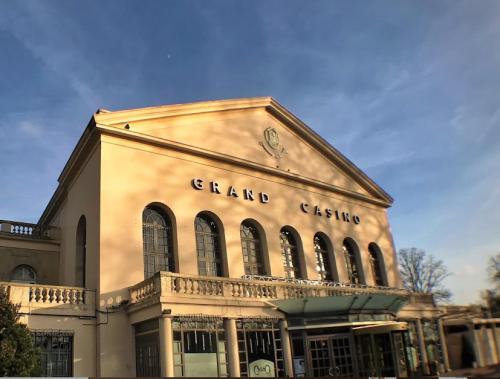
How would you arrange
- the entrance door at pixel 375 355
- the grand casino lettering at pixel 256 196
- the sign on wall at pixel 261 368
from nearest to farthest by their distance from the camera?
the sign on wall at pixel 261 368 → the entrance door at pixel 375 355 → the grand casino lettering at pixel 256 196

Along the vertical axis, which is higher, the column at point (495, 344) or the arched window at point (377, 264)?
the arched window at point (377, 264)

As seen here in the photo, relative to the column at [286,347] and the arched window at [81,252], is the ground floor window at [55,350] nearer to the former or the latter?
the arched window at [81,252]

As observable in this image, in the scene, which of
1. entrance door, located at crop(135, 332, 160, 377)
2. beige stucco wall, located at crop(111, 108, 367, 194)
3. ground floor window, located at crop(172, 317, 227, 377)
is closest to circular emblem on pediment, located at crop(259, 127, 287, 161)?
beige stucco wall, located at crop(111, 108, 367, 194)

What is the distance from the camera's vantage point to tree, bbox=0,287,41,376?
1152 centimetres

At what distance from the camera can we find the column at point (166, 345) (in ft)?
44.1

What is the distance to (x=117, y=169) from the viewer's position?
710 inches

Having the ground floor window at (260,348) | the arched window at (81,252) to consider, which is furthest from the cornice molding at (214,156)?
the ground floor window at (260,348)

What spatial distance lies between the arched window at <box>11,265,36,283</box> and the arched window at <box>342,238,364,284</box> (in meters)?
15.8

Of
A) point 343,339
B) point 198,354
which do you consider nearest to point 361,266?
point 343,339

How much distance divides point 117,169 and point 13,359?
8.18 meters

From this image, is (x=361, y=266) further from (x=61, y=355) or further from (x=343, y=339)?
(x=61, y=355)

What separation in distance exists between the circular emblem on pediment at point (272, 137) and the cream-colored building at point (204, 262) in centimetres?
12

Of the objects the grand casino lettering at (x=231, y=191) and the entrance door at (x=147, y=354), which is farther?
the grand casino lettering at (x=231, y=191)

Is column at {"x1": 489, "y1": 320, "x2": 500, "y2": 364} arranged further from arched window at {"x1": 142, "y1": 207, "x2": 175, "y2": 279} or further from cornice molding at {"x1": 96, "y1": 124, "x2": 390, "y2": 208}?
cornice molding at {"x1": 96, "y1": 124, "x2": 390, "y2": 208}
